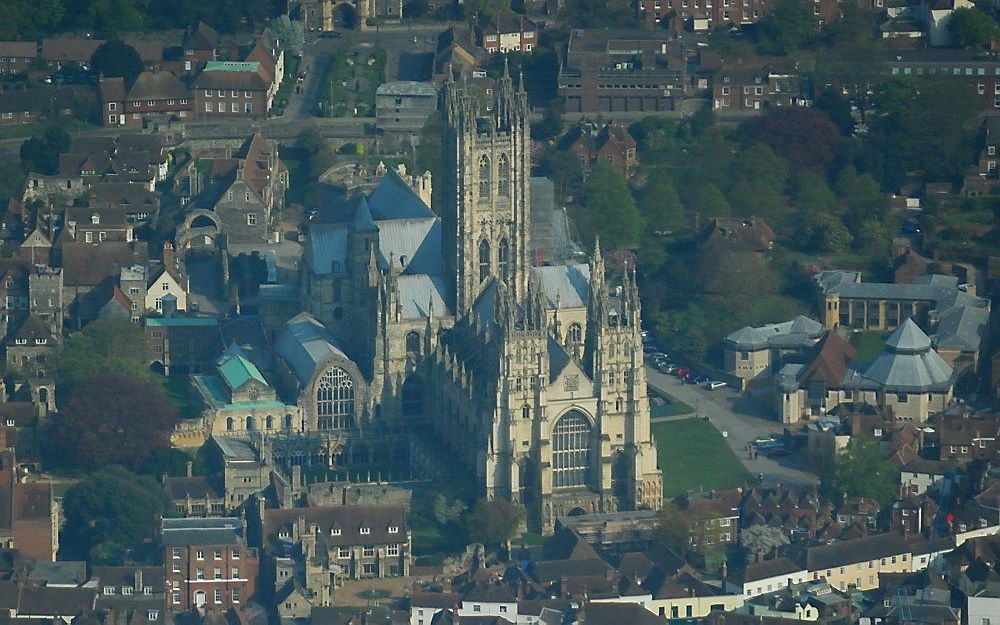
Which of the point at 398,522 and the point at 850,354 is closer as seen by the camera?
the point at 398,522

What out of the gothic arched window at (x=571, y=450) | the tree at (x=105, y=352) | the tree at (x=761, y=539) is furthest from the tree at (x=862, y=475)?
the tree at (x=105, y=352)

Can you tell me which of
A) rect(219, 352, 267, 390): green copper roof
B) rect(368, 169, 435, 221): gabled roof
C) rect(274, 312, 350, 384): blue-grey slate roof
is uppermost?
rect(368, 169, 435, 221): gabled roof

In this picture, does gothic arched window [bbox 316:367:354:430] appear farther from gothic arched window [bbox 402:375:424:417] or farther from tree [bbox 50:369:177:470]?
tree [bbox 50:369:177:470]

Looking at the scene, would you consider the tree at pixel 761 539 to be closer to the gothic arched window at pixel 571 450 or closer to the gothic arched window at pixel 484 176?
the gothic arched window at pixel 571 450

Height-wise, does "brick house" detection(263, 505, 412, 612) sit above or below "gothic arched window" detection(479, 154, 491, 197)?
below

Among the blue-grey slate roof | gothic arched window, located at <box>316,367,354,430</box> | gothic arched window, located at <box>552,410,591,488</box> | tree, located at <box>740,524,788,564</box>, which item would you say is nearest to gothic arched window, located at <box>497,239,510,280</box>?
the blue-grey slate roof

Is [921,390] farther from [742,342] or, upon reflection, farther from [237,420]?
[237,420]

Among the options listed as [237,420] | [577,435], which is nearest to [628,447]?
[577,435]
